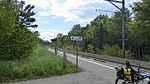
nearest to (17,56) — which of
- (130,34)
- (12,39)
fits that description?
(12,39)

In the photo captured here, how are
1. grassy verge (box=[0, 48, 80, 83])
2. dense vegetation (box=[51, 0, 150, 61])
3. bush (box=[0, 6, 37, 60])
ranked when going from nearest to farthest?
grassy verge (box=[0, 48, 80, 83]), bush (box=[0, 6, 37, 60]), dense vegetation (box=[51, 0, 150, 61])

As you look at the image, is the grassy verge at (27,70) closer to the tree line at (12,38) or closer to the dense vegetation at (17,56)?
the dense vegetation at (17,56)

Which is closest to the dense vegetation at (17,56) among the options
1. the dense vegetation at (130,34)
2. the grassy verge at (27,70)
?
the grassy verge at (27,70)

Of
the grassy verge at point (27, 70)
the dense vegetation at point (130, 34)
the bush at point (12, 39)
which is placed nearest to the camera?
the grassy verge at point (27, 70)

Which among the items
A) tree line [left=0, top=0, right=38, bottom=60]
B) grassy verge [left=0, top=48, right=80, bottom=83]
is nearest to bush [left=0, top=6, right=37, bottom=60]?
tree line [left=0, top=0, right=38, bottom=60]

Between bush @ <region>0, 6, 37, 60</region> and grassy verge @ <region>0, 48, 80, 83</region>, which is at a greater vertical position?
bush @ <region>0, 6, 37, 60</region>

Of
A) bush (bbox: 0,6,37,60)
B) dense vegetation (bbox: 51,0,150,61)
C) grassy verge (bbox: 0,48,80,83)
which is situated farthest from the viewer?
dense vegetation (bbox: 51,0,150,61)

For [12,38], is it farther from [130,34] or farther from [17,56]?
[130,34]

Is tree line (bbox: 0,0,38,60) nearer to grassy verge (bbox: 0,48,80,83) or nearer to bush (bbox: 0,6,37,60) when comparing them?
bush (bbox: 0,6,37,60)

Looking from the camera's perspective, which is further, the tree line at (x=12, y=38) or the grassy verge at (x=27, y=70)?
the tree line at (x=12, y=38)

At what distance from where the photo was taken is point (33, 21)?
59188 millimetres

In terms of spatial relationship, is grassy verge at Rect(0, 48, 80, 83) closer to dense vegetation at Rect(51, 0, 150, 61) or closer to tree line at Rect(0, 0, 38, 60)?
tree line at Rect(0, 0, 38, 60)

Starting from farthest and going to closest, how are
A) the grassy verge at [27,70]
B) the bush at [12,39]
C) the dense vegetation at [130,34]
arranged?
the dense vegetation at [130,34], the bush at [12,39], the grassy verge at [27,70]

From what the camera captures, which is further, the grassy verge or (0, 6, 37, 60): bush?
(0, 6, 37, 60): bush
